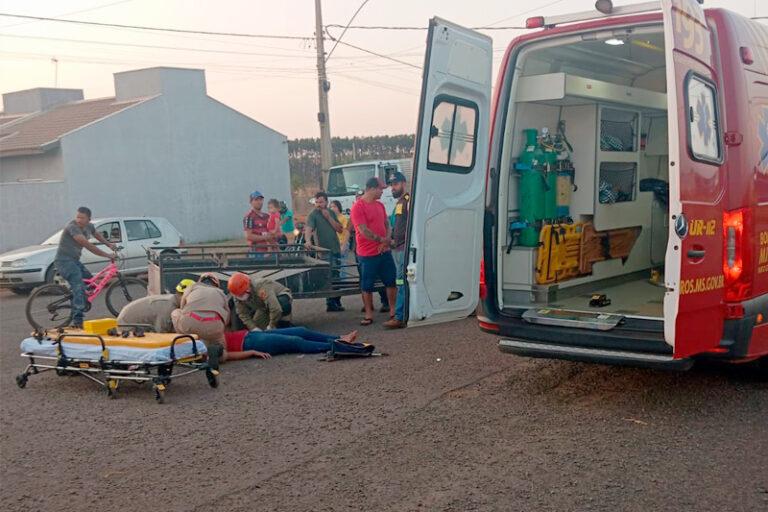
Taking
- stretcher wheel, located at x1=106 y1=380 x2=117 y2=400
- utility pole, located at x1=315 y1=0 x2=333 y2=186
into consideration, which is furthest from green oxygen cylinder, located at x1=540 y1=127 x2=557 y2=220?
utility pole, located at x1=315 y1=0 x2=333 y2=186

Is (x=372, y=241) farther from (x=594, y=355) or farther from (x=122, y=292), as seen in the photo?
(x=594, y=355)

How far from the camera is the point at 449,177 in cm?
660

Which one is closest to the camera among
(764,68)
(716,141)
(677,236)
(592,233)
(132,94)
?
(677,236)

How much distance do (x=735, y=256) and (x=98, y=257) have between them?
1298cm

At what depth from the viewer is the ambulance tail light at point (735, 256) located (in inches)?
229

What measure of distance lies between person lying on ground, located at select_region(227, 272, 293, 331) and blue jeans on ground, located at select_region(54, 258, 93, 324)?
3.24m

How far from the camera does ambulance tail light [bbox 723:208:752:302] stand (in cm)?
582

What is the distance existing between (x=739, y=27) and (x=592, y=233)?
285 cm

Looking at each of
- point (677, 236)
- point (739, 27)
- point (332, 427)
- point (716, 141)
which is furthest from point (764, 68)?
point (332, 427)

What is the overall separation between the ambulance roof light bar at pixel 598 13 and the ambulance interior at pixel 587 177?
0.44 ft

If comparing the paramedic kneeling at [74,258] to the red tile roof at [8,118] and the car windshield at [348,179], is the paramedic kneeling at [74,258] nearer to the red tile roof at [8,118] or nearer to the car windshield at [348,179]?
the car windshield at [348,179]

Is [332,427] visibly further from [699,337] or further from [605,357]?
[699,337]

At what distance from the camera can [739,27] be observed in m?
6.10

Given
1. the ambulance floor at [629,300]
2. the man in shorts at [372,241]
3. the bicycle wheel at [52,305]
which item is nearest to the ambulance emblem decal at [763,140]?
the ambulance floor at [629,300]
